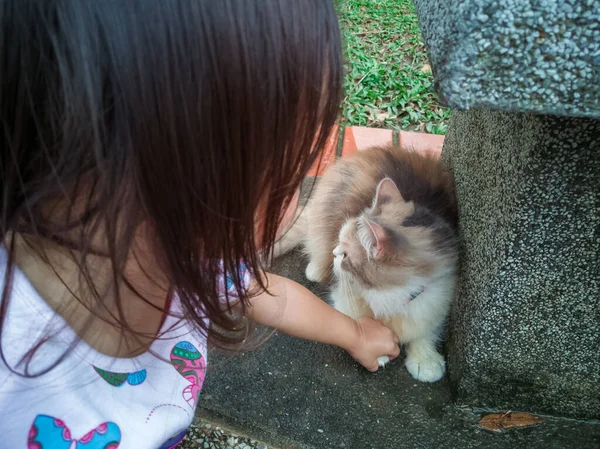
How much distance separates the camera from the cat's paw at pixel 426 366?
1.33 meters

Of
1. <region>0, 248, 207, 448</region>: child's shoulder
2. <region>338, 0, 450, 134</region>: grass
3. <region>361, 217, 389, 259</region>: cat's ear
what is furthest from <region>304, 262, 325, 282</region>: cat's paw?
<region>338, 0, 450, 134</region>: grass

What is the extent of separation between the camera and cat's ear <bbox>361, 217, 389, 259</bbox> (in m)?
1.23

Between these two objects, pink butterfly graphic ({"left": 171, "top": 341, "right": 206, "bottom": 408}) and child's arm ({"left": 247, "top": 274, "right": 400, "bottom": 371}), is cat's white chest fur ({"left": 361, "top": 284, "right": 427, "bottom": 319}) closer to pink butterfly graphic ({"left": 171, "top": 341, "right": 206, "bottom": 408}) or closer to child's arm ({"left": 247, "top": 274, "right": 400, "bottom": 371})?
child's arm ({"left": 247, "top": 274, "right": 400, "bottom": 371})

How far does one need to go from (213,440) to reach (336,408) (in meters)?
0.32

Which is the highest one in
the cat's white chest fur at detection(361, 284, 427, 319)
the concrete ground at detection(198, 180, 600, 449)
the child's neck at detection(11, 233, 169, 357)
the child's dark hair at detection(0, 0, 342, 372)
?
the child's dark hair at detection(0, 0, 342, 372)

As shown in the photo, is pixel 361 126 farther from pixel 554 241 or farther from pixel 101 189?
pixel 101 189

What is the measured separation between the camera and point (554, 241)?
89 cm

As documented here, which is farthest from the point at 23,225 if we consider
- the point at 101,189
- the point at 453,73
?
the point at 453,73

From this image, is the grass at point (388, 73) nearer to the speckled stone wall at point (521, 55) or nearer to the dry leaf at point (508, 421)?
the dry leaf at point (508, 421)

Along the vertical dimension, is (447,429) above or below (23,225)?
below

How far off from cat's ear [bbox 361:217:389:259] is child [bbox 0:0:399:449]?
18.6 inches

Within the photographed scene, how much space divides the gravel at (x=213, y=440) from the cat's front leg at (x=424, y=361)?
44 centimetres

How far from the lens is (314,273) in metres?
1.66

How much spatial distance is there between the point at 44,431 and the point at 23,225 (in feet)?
1.32
